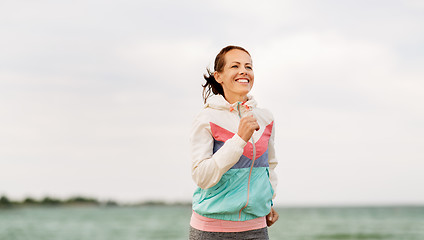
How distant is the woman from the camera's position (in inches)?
84.8

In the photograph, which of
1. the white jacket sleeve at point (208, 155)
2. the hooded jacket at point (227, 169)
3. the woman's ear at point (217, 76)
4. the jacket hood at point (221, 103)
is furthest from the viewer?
the woman's ear at point (217, 76)

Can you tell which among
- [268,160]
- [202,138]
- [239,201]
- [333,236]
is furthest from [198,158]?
[333,236]

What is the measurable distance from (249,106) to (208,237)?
0.65 m

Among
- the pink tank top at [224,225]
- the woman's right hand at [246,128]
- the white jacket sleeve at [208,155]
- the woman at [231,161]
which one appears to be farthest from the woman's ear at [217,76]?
the pink tank top at [224,225]

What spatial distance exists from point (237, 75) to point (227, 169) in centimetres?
49

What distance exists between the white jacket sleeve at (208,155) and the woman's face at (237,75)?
9.0 inches

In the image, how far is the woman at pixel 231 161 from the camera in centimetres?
215

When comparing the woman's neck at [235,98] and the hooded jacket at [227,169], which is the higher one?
the woman's neck at [235,98]

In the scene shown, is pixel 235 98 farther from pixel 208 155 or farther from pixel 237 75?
pixel 208 155

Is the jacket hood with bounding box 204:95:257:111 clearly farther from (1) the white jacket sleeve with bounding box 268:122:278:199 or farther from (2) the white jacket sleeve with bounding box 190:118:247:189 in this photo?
(1) the white jacket sleeve with bounding box 268:122:278:199

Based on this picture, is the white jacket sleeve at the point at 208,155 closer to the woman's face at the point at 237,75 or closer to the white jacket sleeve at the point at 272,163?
the woman's face at the point at 237,75

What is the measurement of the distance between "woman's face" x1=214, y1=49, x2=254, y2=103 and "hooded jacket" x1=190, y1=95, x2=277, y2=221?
56 millimetres

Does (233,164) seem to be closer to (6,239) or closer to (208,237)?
(208,237)

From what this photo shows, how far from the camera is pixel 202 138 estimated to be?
2.28 m
